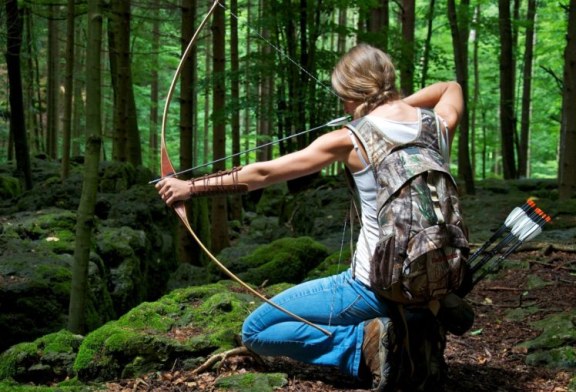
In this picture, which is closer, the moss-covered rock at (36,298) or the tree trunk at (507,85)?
the moss-covered rock at (36,298)

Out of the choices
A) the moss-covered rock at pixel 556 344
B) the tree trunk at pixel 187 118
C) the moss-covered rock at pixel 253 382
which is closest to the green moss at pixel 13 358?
the moss-covered rock at pixel 253 382

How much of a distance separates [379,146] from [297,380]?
1296mm

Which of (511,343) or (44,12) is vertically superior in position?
(44,12)

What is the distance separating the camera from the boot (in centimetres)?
295

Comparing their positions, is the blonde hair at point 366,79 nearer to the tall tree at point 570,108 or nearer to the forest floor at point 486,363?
the forest floor at point 486,363

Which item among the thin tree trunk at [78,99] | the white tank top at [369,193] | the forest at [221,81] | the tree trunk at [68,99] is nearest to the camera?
the white tank top at [369,193]

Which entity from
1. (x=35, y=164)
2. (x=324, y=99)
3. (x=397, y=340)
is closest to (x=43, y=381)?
(x=397, y=340)

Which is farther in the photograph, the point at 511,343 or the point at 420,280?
the point at 511,343

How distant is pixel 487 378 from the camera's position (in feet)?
11.3

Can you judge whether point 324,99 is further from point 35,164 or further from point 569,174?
point 35,164

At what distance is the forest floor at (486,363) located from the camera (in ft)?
10.9

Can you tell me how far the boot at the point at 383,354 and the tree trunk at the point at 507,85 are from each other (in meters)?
13.2

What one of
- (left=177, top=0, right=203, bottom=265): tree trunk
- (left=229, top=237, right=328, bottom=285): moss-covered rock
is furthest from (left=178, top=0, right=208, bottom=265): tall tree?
(left=229, top=237, right=328, bottom=285): moss-covered rock

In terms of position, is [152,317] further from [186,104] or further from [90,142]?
[186,104]
